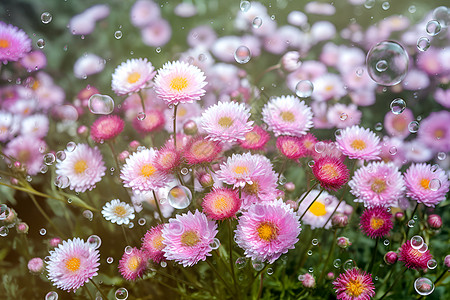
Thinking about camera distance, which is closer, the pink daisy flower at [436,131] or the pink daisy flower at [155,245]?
the pink daisy flower at [155,245]

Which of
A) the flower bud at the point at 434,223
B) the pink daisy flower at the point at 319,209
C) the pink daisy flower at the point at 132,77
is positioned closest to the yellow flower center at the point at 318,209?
the pink daisy flower at the point at 319,209


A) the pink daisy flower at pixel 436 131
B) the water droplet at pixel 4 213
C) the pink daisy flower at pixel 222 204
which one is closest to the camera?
the pink daisy flower at pixel 222 204

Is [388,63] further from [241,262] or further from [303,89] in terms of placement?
→ [241,262]

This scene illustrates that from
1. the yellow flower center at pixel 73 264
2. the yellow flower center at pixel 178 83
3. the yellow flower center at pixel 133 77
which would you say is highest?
the yellow flower center at pixel 178 83

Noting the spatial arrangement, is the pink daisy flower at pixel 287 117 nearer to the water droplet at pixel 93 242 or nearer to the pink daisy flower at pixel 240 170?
the pink daisy flower at pixel 240 170

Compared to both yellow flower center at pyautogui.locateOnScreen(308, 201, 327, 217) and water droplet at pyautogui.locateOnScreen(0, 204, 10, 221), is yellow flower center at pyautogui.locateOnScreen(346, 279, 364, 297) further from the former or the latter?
water droplet at pyautogui.locateOnScreen(0, 204, 10, 221)

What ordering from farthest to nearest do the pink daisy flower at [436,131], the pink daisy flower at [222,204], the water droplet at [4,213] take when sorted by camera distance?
1. the pink daisy flower at [436,131]
2. the water droplet at [4,213]
3. the pink daisy flower at [222,204]
